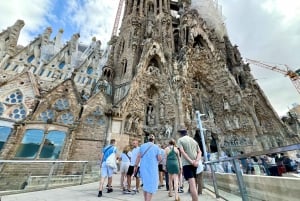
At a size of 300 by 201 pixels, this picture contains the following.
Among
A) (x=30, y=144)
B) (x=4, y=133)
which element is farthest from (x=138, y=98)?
(x=4, y=133)

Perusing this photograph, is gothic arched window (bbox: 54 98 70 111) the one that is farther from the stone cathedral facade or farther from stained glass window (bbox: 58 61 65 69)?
stained glass window (bbox: 58 61 65 69)

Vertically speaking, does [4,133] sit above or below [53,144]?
above

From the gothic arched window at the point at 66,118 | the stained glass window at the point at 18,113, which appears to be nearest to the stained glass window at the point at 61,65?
the stained glass window at the point at 18,113

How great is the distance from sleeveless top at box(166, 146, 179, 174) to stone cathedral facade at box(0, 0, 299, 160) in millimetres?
7984

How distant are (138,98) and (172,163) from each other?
32.7 ft

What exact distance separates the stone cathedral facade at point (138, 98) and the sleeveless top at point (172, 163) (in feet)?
26.2

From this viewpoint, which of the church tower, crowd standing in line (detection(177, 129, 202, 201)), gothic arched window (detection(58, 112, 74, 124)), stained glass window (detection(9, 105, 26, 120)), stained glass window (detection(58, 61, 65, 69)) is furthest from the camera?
stained glass window (detection(58, 61, 65, 69))

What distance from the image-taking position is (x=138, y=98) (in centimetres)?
1317

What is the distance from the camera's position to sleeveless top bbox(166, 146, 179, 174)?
→ 11.0 ft

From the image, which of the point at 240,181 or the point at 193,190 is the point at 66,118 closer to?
the point at 193,190

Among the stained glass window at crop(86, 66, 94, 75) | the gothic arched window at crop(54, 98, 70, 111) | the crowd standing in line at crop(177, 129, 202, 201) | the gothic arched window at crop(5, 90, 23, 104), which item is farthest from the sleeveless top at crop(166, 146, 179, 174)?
the stained glass window at crop(86, 66, 94, 75)

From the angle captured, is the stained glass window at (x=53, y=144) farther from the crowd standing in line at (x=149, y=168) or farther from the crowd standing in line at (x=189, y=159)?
the crowd standing in line at (x=189, y=159)

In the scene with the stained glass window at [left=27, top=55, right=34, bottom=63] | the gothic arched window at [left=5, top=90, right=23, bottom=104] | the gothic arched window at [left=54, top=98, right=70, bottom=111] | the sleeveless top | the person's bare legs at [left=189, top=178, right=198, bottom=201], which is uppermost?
the stained glass window at [left=27, top=55, right=34, bottom=63]

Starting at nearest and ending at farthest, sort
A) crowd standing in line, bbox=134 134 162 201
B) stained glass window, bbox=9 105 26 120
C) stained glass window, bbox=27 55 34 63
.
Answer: crowd standing in line, bbox=134 134 162 201
stained glass window, bbox=9 105 26 120
stained glass window, bbox=27 55 34 63
